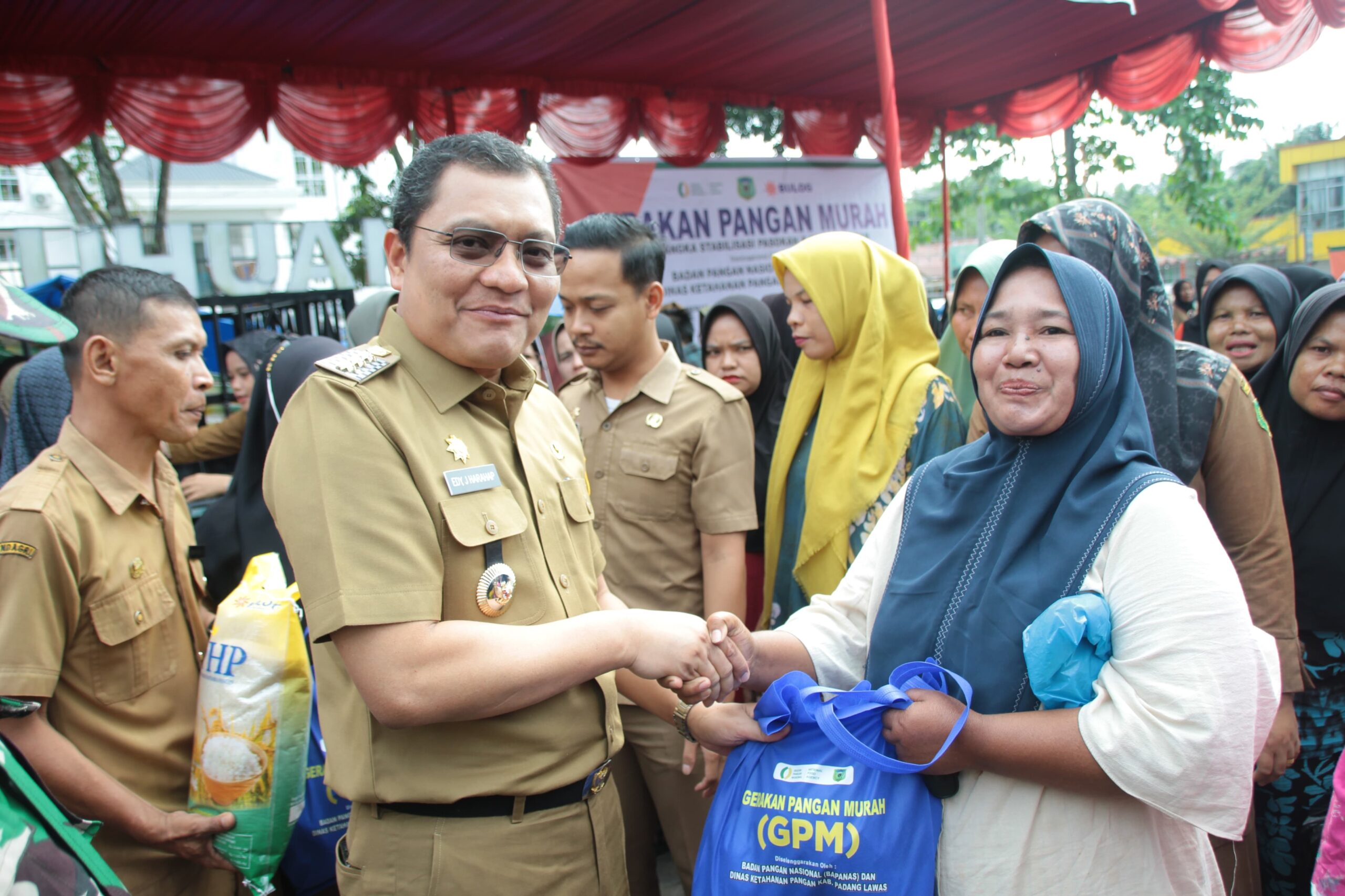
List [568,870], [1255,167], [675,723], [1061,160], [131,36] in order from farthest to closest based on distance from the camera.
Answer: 1. [1255,167]
2. [1061,160]
3. [131,36]
4. [675,723]
5. [568,870]

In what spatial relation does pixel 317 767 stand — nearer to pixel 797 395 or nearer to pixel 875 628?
pixel 875 628

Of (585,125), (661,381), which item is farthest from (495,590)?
(585,125)

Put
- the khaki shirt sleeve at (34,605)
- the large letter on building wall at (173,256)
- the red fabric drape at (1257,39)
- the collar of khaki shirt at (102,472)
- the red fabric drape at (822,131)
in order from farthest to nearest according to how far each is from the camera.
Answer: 1. the red fabric drape at (822,131)
2. the red fabric drape at (1257,39)
3. the large letter on building wall at (173,256)
4. the collar of khaki shirt at (102,472)
5. the khaki shirt sleeve at (34,605)

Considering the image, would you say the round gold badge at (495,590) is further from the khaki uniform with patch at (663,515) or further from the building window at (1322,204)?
the building window at (1322,204)

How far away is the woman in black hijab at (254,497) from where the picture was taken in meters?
2.52

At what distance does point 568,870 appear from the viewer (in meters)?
1.56

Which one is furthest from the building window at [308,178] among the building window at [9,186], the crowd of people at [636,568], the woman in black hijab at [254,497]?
the woman in black hijab at [254,497]

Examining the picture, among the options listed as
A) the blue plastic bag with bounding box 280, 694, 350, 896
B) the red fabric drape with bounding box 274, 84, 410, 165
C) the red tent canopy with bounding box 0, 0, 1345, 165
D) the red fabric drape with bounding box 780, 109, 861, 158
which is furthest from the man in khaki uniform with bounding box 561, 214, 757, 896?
the red fabric drape with bounding box 780, 109, 861, 158

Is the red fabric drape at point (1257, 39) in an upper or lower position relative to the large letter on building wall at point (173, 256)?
upper

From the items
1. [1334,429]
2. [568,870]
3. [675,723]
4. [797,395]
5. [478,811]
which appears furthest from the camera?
[797,395]

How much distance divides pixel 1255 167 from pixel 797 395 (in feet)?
146

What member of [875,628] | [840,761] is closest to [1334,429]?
[875,628]

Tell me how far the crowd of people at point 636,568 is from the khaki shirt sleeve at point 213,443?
118cm

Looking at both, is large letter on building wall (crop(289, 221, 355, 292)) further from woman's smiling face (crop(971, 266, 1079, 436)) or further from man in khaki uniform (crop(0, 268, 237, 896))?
woman's smiling face (crop(971, 266, 1079, 436))
